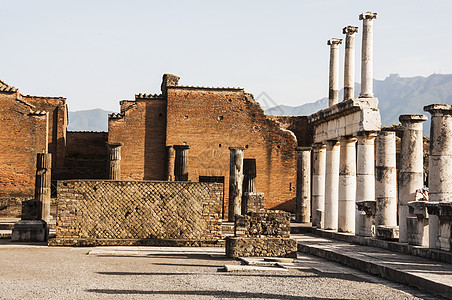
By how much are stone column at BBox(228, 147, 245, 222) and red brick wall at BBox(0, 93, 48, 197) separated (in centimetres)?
842

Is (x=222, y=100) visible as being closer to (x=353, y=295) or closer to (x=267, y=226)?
(x=267, y=226)

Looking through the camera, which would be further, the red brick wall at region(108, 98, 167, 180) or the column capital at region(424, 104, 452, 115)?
the red brick wall at region(108, 98, 167, 180)

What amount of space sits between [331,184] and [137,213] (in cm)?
544

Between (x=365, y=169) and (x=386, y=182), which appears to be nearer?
(x=386, y=182)

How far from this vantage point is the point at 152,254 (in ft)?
39.7

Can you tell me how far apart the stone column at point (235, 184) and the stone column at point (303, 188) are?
7.44ft

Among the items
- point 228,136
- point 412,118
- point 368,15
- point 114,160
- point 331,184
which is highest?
point 368,15

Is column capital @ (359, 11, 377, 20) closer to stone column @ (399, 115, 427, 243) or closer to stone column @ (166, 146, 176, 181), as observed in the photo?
stone column @ (399, 115, 427, 243)

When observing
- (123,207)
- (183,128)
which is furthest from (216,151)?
(123,207)

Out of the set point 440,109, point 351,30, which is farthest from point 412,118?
point 351,30

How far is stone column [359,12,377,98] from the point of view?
1439 centimetres

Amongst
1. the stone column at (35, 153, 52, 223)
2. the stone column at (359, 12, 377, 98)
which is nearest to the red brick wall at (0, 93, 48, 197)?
the stone column at (35, 153, 52, 223)

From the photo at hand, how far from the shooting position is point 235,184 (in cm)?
2069

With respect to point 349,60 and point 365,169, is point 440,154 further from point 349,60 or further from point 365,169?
point 349,60
